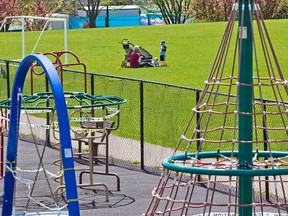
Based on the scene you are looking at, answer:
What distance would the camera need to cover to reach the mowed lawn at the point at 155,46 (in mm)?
29016

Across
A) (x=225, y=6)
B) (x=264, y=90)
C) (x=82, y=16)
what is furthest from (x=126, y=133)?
(x=82, y=16)

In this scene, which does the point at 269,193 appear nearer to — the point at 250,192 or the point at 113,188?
the point at 113,188

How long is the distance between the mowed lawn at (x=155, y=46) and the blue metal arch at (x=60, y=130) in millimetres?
17858

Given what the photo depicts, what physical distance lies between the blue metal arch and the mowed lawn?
17.9m

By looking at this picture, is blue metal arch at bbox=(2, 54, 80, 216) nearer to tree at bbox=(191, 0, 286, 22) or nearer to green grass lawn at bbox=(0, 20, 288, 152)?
green grass lawn at bbox=(0, 20, 288, 152)

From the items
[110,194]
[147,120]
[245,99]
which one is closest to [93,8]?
[147,120]

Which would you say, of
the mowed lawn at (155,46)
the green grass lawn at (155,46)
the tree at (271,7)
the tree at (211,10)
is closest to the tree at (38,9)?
the tree at (211,10)

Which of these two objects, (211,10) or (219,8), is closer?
(219,8)

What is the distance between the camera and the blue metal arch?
571 cm

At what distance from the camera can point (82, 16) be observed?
73.1 meters

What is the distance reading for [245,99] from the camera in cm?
546

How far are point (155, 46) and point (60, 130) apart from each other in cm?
3054

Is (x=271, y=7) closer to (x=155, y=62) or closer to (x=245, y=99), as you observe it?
(x=155, y=62)

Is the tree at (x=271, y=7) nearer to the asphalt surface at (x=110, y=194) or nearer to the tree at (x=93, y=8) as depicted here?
the tree at (x=93, y=8)
